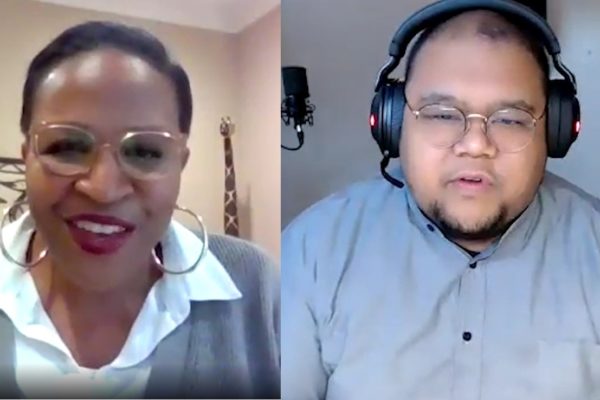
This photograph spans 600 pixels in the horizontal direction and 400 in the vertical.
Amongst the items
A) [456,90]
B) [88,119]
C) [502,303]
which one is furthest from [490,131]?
[88,119]

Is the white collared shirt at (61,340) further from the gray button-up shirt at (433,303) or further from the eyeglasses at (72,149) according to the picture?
the gray button-up shirt at (433,303)

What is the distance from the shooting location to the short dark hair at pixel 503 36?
1.43 m

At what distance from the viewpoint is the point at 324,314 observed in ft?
4.79

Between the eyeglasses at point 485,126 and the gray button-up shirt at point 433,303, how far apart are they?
0.35 ft

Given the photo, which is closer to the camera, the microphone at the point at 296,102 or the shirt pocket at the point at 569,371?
the shirt pocket at the point at 569,371

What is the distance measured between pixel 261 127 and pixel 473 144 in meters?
0.37

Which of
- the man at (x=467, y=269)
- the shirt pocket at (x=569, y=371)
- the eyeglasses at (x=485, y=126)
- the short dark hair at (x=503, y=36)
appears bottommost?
the shirt pocket at (x=569, y=371)

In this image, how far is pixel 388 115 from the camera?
4.77 feet

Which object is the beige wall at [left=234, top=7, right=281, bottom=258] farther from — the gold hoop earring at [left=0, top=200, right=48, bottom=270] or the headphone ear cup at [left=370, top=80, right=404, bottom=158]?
the gold hoop earring at [left=0, top=200, right=48, bottom=270]

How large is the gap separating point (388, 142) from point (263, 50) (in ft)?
0.90

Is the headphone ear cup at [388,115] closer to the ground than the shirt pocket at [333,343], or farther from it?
farther from it

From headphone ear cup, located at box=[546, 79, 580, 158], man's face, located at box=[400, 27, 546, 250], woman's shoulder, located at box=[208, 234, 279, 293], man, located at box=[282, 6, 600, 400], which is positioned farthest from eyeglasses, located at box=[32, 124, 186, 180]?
headphone ear cup, located at box=[546, 79, 580, 158]

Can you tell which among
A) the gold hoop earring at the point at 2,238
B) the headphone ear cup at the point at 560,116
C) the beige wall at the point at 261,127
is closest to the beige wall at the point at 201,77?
the beige wall at the point at 261,127

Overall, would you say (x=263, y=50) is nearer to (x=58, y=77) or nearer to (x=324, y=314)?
(x=58, y=77)
